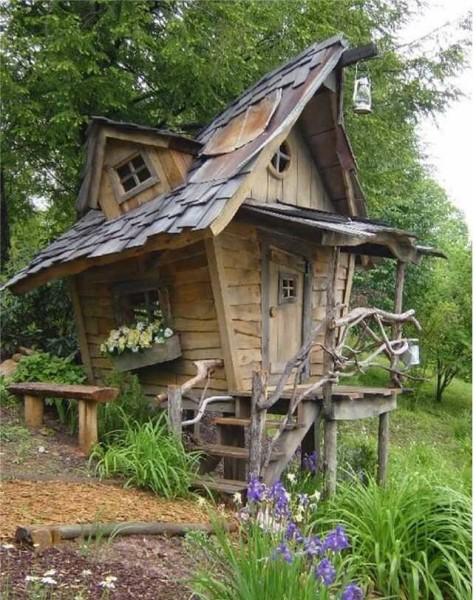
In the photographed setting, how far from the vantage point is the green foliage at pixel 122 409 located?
6836mm

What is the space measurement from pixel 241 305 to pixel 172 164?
73.9 inches

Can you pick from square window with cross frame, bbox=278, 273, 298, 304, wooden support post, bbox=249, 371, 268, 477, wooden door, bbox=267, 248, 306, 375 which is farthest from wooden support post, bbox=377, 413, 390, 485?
wooden support post, bbox=249, 371, 268, 477

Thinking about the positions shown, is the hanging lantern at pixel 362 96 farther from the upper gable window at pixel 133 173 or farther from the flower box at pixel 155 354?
the flower box at pixel 155 354

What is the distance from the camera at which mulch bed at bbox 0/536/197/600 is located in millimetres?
3057

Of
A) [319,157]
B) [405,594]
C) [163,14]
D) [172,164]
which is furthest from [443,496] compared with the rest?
[163,14]

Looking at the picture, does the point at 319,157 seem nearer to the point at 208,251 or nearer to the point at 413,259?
the point at 413,259

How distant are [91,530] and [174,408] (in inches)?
78.5

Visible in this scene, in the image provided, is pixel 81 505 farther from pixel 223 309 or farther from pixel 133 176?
pixel 133 176

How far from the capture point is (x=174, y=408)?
578cm

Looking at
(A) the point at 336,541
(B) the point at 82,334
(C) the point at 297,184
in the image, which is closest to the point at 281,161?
(C) the point at 297,184

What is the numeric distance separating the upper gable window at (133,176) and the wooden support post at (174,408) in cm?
283

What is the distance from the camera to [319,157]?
847 centimetres

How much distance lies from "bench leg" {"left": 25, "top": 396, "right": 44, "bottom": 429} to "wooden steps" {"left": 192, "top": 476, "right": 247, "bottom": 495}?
8.15 feet

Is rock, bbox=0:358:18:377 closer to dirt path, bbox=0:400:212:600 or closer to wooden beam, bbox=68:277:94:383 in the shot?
wooden beam, bbox=68:277:94:383
